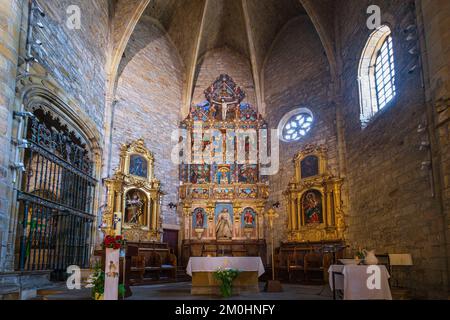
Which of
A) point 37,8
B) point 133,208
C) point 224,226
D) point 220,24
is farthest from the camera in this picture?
point 220,24

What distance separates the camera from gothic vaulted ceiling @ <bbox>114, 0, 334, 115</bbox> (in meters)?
17.1

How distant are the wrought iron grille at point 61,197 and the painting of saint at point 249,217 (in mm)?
5745

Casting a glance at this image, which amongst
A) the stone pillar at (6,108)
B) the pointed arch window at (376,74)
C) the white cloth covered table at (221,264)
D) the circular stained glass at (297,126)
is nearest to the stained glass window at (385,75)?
the pointed arch window at (376,74)

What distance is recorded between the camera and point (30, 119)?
30.9ft

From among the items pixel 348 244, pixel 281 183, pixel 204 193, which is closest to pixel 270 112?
pixel 281 183

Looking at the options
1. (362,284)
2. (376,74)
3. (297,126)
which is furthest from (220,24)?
(362,284)

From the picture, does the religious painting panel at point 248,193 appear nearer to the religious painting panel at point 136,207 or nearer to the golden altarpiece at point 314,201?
the golden altarpiece at point 314,201

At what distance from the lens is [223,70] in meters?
18.8

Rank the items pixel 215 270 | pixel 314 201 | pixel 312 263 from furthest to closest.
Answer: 1. pixel 314 201
2. pixel 312 263
3. pixel 215 270

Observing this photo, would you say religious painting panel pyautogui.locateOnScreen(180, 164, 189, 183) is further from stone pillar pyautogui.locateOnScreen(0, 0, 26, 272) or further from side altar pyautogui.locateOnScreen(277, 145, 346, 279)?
stone pillar pyautogui.locateOnScreen(0, 0, 26, 272)

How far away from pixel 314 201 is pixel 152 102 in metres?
7.34

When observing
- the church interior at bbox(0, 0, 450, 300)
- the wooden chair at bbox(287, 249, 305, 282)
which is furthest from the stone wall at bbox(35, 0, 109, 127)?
the wooden chair at bbox(287, 249, 305, 282)

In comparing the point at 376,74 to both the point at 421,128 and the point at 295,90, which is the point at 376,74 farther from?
the point at 295,90

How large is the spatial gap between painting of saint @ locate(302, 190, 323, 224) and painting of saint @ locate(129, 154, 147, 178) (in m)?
5.82
